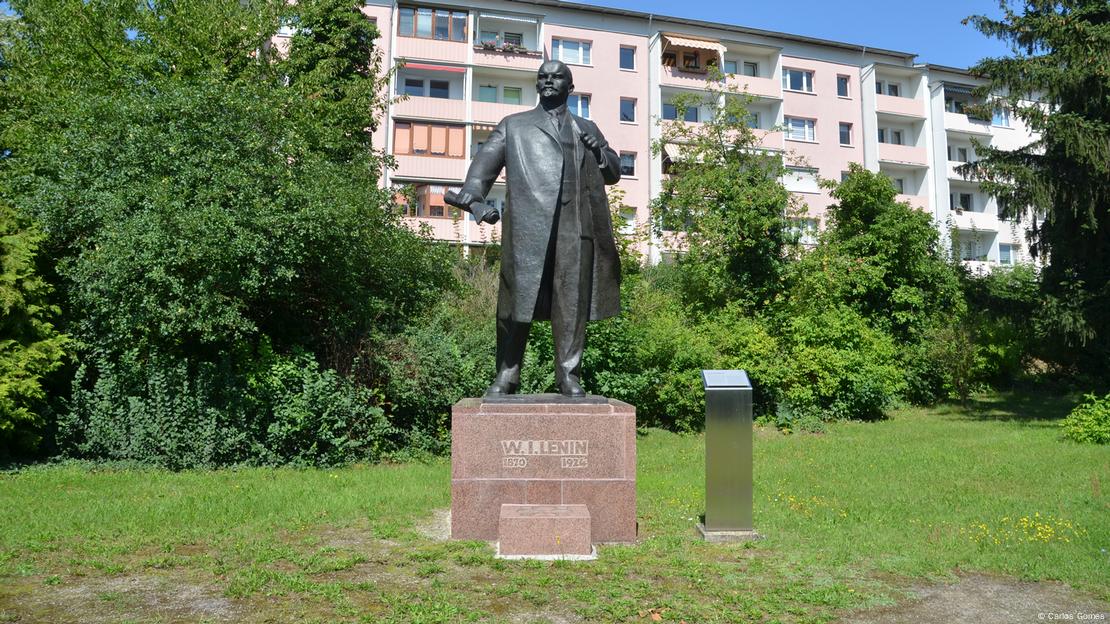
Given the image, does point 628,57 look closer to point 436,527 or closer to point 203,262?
point 203,262

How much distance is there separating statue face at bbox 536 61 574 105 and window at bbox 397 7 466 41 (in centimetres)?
2692

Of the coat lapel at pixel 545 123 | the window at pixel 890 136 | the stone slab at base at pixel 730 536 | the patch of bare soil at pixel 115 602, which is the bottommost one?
the patch of bare soil at pixel 115 602

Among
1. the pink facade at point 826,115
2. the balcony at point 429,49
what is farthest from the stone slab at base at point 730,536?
the pink facade at point 826,115

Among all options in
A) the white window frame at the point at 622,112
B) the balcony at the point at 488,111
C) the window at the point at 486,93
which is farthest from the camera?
the white window frame at the point at 622,112

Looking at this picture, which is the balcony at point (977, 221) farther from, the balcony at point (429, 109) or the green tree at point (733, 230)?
the balcony at point (429, 109)

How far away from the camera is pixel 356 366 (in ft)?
41.2

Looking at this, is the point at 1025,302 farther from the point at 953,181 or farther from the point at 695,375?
the point at 953,181

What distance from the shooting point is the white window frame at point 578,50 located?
112 feet

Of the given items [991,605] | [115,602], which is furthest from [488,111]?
[991,605]

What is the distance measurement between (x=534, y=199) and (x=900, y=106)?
127ft

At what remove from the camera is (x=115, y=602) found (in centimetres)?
468

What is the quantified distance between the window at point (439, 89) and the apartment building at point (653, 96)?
75 mm

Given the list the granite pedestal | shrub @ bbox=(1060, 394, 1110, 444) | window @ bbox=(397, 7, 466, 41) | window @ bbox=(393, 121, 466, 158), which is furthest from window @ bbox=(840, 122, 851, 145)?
the granite pedestal

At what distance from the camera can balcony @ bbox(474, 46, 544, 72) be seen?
106ft
